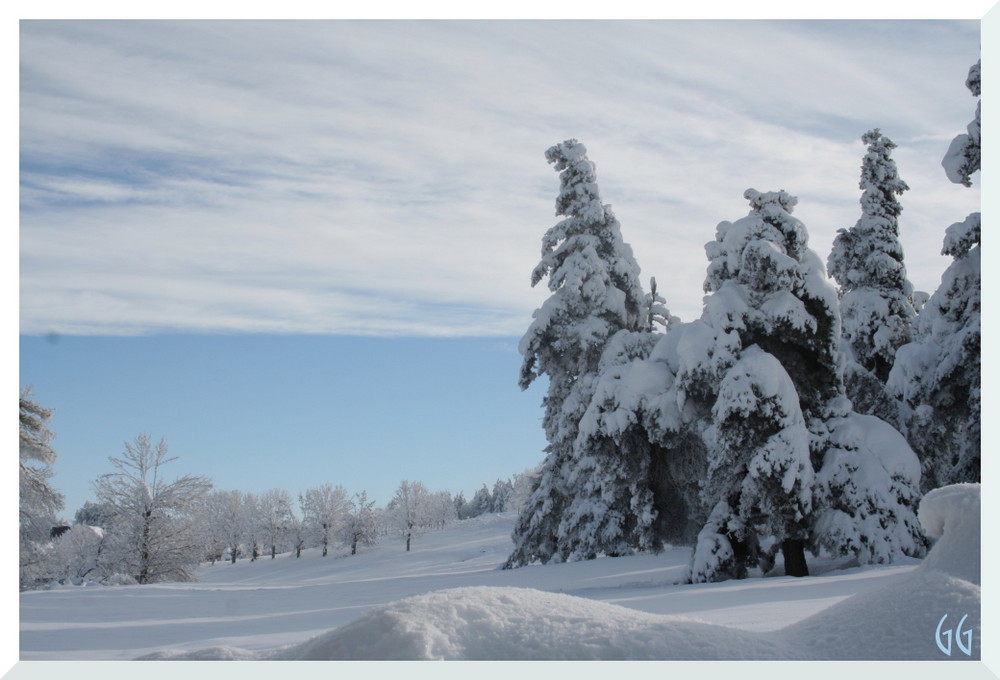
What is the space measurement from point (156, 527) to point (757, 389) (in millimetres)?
21675

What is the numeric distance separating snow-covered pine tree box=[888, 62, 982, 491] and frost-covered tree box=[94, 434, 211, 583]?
21.3 metres

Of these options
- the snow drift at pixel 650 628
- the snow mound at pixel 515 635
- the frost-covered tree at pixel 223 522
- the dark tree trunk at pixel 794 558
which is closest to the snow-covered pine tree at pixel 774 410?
the dark tree trunk at pixel 794 558

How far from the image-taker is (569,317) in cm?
2311

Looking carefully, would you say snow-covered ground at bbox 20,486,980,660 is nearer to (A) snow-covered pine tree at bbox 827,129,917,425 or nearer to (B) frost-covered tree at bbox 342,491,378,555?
(A) snow-covered pine tree at bbox 827,129,917,425

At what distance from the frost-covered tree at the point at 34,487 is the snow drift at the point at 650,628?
22.7ft

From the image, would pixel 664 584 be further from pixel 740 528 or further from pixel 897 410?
pixel 897 410

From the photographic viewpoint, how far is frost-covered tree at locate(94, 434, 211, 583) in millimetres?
25328

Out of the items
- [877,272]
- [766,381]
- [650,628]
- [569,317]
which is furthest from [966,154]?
[650,628]

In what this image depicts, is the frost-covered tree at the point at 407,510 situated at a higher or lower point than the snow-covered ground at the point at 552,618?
lower

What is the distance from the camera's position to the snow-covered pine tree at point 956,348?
14.3 metres

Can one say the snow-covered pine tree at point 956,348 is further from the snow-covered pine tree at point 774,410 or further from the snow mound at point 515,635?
the snow mound at point 515,635

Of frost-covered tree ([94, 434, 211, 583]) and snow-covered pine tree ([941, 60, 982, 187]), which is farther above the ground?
snow-covered pine tree ([941, 60, 982, 187])

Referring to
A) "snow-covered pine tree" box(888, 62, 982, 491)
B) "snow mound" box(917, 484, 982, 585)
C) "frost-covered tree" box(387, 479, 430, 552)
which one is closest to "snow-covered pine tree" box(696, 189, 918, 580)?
"snow-covered pine tree" box(888, 62, 982, 491)

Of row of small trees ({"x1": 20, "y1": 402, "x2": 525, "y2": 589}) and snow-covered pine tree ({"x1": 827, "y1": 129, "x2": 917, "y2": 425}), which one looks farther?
snow-covered pine tree ({"x1": 827, "y1": 129, "x2": 917, "y2": 425})
